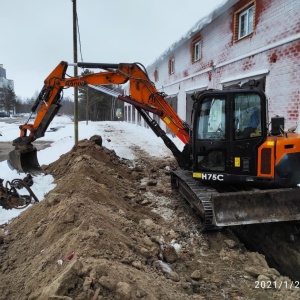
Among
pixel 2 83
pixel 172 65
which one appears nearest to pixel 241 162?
pixel 172 65

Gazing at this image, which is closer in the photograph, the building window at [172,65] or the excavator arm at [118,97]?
the excavator arm at [118,97]

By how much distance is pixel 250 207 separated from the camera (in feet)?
15.8

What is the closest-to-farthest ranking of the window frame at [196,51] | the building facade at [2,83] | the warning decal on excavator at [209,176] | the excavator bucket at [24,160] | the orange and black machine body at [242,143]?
the orange and black machine body at [242,143]
the warning decal on excavator at [209,176]
the excavator bucket at [24,160]
the window frame at [196,51]
the building facade at [2,83]

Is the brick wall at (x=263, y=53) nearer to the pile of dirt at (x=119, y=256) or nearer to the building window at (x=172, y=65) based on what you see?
the building window at (x=172, y=65)

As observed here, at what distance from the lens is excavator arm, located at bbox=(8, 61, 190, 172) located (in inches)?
282

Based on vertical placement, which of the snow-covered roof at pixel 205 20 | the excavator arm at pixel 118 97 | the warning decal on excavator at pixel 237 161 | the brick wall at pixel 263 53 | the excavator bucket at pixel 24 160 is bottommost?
the excavator bucket at pixel 24 160

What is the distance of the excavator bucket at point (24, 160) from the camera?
840 cm

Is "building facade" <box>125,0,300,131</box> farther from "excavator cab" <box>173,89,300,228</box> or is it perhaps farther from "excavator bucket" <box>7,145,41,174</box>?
"excavator bucket" <box>7,145,41,174</box>

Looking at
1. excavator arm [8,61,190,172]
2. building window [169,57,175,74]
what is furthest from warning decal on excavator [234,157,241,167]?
building window [169,57,175,74]

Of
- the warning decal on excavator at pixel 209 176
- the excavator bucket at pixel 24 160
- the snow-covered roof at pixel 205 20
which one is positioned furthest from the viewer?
the snow-covered roof at pixel 205 20

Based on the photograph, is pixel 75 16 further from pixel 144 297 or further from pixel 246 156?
pixel 144 297

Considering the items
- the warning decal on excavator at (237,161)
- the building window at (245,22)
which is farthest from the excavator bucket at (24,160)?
the building window at (245,22)

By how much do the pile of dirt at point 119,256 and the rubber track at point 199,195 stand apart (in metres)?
0.31

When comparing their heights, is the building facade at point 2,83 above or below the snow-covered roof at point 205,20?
above
